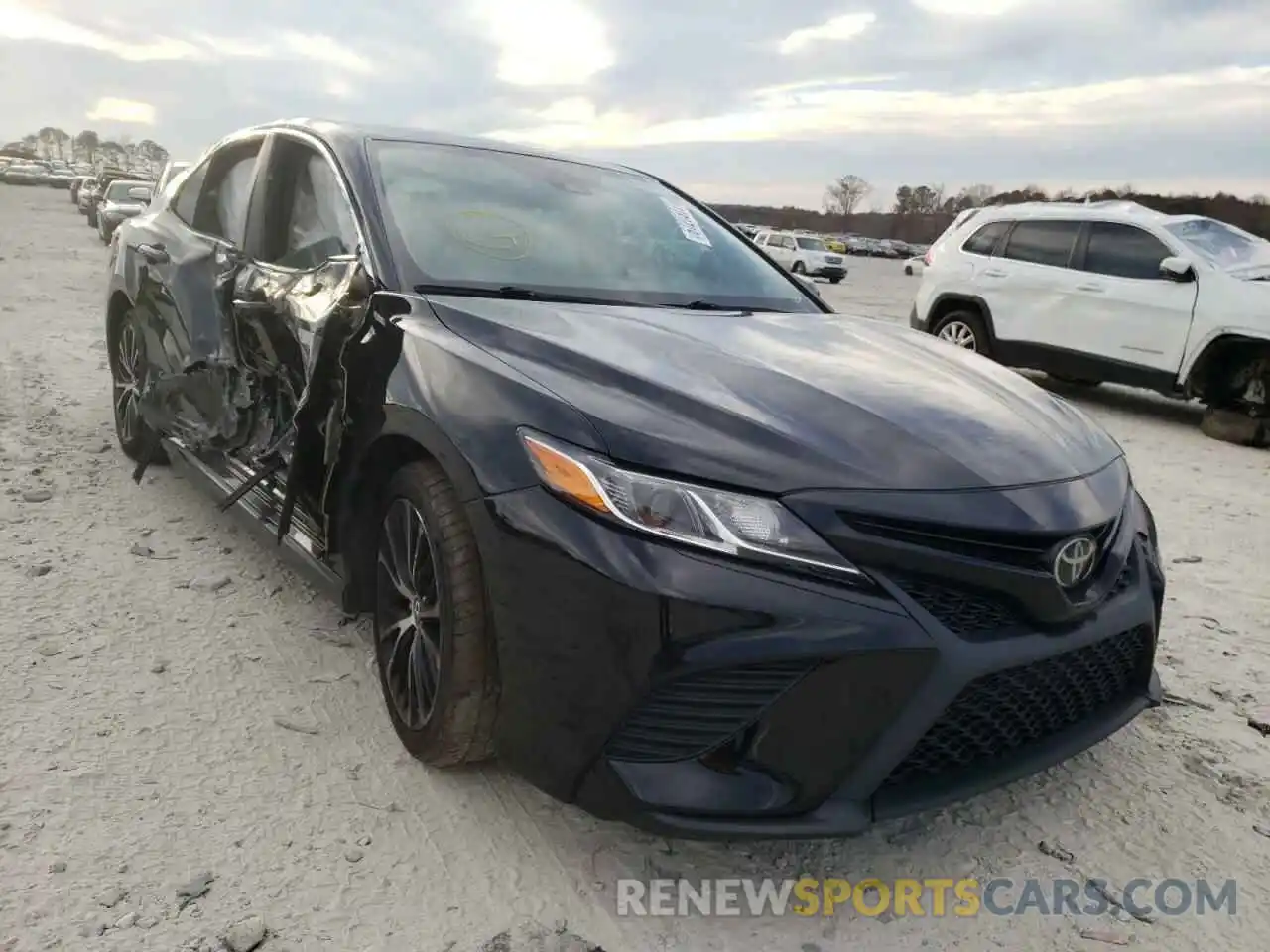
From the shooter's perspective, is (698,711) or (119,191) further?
(119,191)

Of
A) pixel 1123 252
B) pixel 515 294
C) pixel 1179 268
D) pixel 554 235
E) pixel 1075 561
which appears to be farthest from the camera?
pixel 1123 252

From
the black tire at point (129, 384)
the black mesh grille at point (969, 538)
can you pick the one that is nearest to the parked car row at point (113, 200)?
the black tire at point (129, 384)

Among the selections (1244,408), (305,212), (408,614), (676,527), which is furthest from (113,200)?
(676,527)

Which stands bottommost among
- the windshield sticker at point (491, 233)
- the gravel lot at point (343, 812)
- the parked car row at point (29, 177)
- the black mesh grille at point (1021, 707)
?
the parked car row at point (29, 177)

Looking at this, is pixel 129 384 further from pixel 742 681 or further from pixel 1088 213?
pixel 1088 213

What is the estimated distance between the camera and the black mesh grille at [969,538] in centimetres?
185

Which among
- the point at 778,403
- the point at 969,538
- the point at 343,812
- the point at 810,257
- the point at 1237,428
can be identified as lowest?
the point at 810,257

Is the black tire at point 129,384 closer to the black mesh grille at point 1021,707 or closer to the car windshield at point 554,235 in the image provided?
the car windshield at point 554,235

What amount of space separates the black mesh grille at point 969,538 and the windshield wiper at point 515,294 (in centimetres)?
120

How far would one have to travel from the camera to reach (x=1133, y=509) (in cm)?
240

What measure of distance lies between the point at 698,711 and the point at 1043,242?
8.15m

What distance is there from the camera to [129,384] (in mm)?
4652

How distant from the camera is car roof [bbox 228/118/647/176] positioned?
3.06 m

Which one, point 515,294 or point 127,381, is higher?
point 515,294
